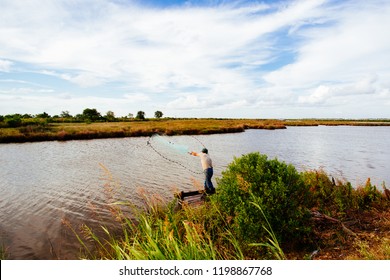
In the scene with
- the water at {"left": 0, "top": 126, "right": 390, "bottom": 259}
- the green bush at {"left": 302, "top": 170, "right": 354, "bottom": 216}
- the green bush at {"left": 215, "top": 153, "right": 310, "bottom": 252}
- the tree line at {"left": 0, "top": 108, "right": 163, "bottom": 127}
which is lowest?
the water at {"left": 0, "top": 126, "right": 390, "bottom": 259}

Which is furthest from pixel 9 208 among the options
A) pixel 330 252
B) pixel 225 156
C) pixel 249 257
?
pixel 225 156

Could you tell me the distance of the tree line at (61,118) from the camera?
49428 mm

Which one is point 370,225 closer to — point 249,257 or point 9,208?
point 249,257

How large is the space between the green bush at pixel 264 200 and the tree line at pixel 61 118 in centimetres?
5480

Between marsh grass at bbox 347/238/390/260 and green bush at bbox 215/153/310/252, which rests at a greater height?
green bush at bbox 215/153/310/252

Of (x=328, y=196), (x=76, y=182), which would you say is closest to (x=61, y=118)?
(x=76, y=182)

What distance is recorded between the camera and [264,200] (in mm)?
5840

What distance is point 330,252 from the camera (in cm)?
562

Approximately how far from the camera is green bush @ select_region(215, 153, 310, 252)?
5.69 metres

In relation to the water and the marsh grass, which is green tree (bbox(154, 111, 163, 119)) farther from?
the marsh grass

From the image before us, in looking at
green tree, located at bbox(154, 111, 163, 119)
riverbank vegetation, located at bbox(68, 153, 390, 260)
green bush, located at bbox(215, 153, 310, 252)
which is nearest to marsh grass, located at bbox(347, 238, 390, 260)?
riverbank vegetation, located at bbox(68, 153, 390, 260)

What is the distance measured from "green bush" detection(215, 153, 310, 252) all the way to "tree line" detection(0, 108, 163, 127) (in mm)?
54805

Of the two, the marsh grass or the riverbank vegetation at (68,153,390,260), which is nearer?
the marsh grass

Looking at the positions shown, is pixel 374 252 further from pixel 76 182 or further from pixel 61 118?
pixel 61 118
